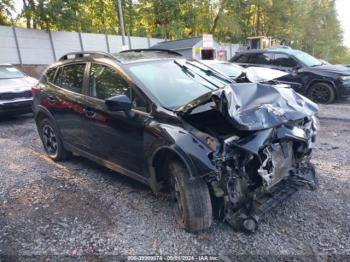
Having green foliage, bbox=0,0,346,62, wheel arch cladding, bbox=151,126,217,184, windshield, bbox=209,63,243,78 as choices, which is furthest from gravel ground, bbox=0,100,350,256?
green foliage, bbox=0,0,346,62

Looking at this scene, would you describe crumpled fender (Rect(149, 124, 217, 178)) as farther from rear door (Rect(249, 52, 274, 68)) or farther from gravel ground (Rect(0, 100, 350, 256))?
rear door (Rect(249, 52, 274, 68))

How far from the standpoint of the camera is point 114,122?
11.6ft

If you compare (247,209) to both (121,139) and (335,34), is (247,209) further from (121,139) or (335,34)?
(335,34)

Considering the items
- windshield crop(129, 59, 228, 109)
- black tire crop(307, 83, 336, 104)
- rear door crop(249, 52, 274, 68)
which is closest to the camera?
windshield crop(129, 59, 228, 109)

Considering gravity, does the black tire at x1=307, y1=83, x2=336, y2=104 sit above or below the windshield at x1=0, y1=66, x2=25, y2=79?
below

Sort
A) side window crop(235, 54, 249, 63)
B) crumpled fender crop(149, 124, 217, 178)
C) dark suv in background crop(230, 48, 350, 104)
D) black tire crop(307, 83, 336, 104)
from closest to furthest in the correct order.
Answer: crumpled fender crop(149, 124, 217, 178) → dark suv in background crop(230, 48, 350, 104) → black tire crop(307, 83, 336, 104) → side window crop(235, 54, 249, 63)

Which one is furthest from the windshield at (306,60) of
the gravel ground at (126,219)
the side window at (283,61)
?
the gravel ground at (126,219)

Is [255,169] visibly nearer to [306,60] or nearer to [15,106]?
[15,106]

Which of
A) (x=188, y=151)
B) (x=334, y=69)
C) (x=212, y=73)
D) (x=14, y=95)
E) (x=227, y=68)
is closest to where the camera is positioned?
(x=188, y=151)

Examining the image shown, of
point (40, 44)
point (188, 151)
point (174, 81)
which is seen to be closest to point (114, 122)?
point (174, 81)

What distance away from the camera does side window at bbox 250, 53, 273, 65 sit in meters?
9.89

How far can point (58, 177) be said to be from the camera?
4441mm

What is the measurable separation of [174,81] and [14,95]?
608cm

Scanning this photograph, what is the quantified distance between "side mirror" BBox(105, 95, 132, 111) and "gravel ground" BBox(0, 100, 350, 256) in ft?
3.81
